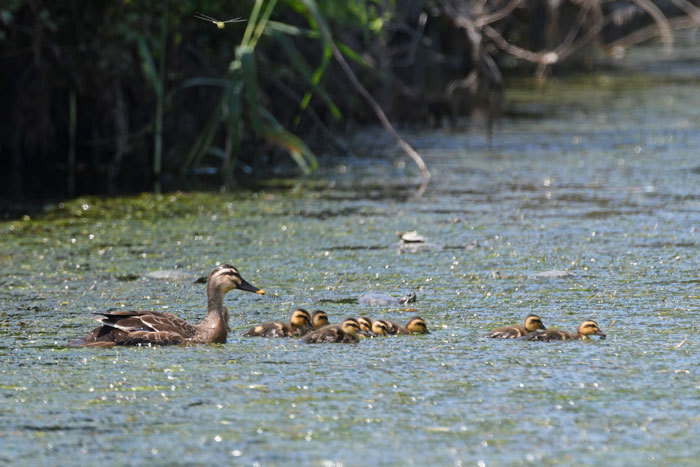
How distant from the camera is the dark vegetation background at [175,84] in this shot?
33.9 feet

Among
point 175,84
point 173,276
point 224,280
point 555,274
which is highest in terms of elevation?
point 175,84

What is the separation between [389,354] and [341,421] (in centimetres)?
92

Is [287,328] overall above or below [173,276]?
above

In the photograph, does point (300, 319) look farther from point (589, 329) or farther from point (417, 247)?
point (417, 247)

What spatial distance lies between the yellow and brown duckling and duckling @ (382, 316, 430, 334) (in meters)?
0.67

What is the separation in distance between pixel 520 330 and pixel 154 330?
145cm

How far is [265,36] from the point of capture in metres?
11.5

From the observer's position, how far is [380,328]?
5363 mm

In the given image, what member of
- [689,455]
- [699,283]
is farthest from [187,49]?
[689,455]

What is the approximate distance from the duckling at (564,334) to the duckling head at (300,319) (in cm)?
90

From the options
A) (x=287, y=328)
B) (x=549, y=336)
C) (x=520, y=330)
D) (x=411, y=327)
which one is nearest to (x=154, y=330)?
(x=287, y=328)

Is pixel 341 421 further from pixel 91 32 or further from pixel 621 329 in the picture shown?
pixel 91 32

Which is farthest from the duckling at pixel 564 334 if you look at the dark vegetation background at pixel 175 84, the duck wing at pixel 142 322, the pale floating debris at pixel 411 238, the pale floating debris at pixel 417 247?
the dark vegetation background at pixel 175 84

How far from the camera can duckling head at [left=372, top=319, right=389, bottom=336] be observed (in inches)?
211
